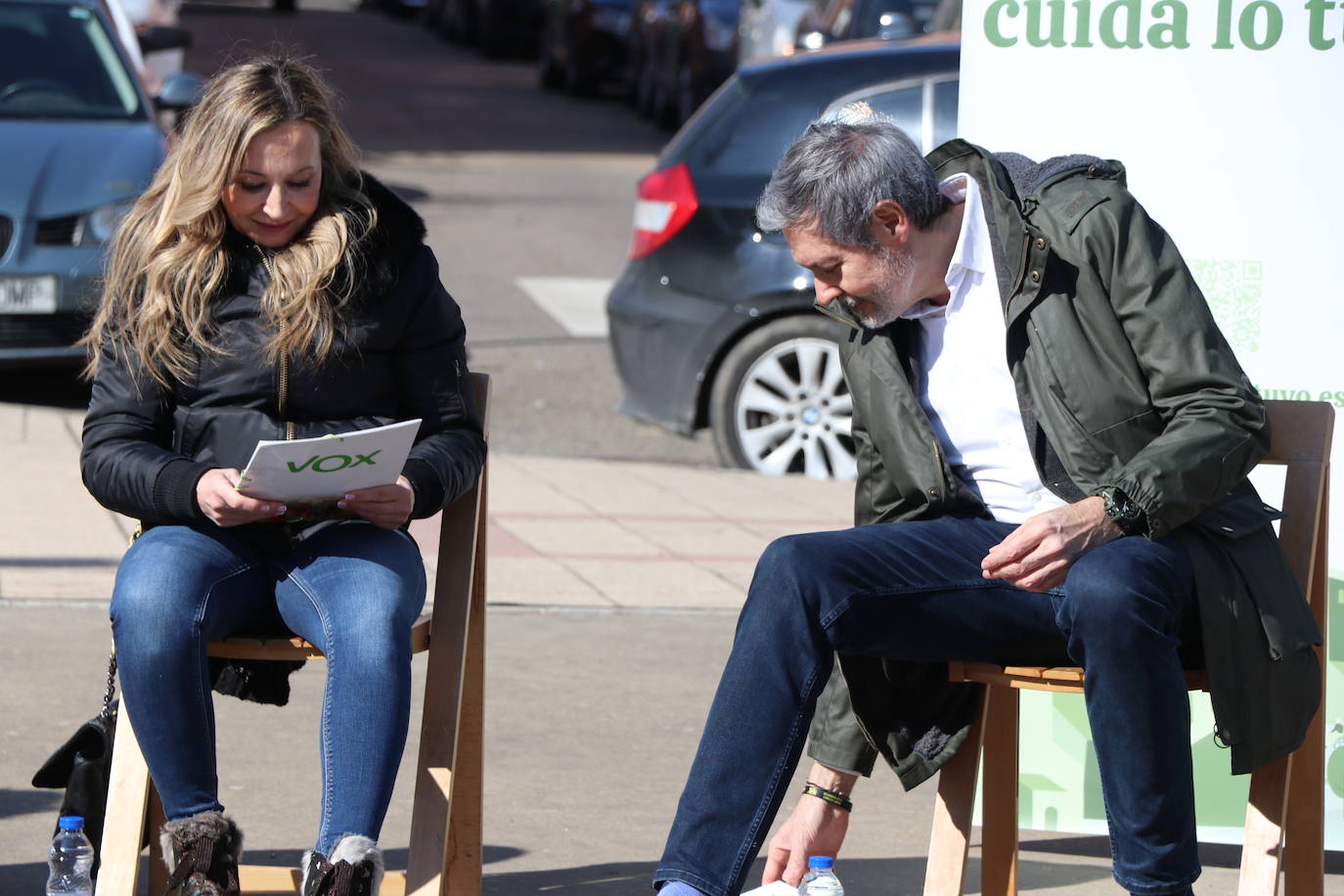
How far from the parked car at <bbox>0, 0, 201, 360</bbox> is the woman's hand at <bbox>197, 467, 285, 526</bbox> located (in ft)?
15.3

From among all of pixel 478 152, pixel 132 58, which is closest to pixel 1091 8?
pixel 132 58

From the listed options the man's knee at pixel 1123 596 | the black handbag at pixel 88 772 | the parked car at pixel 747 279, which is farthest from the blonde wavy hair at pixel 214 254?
the parked car at pixel 747 279

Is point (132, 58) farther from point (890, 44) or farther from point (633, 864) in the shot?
point (633, 864)

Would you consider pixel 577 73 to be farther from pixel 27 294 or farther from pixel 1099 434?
pixel 1099 434

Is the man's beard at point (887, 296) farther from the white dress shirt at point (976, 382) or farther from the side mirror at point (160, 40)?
the side mirror at point (160, 40)

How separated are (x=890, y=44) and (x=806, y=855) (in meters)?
4.93

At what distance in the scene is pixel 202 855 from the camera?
10.6ft

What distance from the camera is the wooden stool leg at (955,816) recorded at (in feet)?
11.1

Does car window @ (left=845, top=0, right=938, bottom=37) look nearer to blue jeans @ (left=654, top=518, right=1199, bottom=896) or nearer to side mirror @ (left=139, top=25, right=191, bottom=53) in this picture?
side mirror @ (left=139, top=25, right=191, bottom=53)

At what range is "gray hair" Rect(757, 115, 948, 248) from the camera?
10.8 feet

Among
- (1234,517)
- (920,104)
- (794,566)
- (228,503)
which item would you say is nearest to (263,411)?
(228,503)

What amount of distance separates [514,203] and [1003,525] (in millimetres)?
13709

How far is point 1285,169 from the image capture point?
3832mm

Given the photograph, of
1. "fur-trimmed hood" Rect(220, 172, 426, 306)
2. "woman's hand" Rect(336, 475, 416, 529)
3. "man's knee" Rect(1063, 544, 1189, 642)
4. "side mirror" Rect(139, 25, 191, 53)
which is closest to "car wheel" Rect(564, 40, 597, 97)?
"side mirror" Rect(139, 25, 191, 53)
